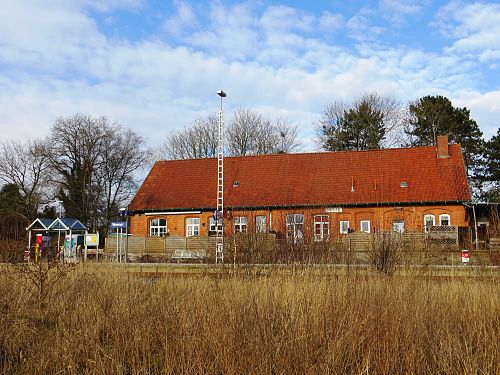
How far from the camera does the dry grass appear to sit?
450cm

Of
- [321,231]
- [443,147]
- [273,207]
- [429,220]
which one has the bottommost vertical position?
[321,231]

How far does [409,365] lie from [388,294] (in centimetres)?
224

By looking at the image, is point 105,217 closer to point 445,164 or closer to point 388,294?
point 445,164

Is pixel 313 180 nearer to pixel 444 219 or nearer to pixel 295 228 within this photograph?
pixel 444 219

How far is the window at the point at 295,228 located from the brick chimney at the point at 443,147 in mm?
28764

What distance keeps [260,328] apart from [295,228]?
723cm

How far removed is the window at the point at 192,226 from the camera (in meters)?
39.8

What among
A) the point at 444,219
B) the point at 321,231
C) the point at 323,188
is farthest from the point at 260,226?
the point at 323,188

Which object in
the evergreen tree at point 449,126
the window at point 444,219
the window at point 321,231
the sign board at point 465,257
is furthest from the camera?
the evergreen tree at point 449,126

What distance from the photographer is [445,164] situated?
124ft

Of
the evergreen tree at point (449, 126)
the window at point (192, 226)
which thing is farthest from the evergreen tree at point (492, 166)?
the window at point (192, 226)

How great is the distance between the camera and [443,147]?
38719mm

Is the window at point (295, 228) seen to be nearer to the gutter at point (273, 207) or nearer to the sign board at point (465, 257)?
the sign board at point (465, 257)

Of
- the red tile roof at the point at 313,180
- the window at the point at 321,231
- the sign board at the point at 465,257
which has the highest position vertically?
the red tile roof at the point at 313,180
